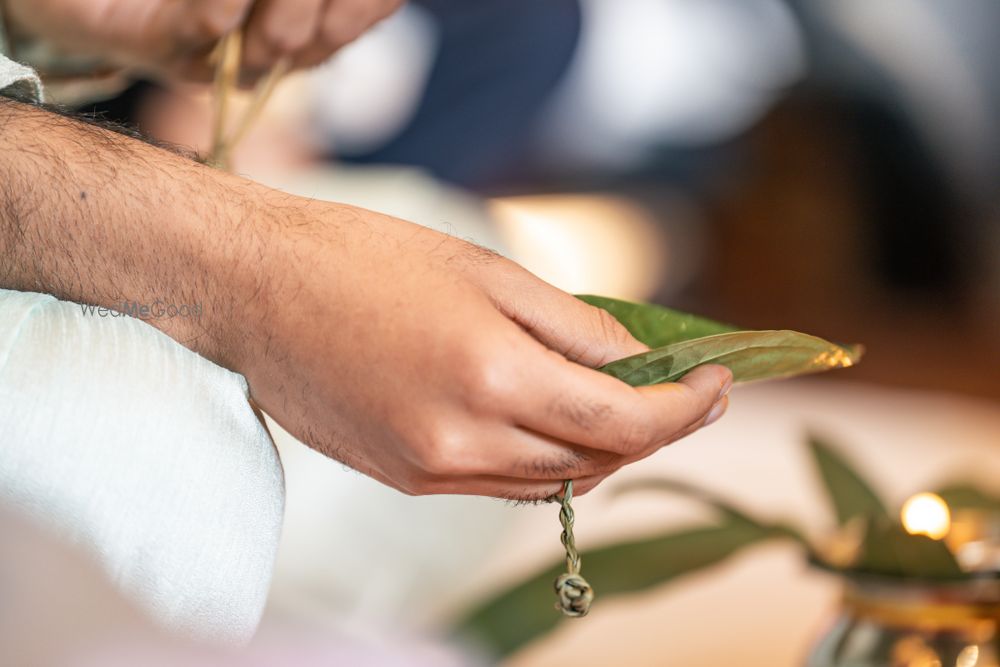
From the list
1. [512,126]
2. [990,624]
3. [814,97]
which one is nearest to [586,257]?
[512,126]

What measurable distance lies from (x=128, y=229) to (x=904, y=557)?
0.43 metres

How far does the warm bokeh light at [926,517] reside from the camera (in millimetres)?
579

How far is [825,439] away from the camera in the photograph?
787 millimetres

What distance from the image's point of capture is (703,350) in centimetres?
37

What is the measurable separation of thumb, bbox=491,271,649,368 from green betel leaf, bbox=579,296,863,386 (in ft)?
0.03

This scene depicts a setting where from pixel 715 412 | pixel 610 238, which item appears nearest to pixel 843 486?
pixel 715 412

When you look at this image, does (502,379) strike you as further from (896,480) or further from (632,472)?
(896,480)

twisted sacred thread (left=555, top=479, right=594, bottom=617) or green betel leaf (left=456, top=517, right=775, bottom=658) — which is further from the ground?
green betel leaf (left=456, top=517, right=775, bottom=658)

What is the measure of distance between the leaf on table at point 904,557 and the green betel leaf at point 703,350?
19 centimetres

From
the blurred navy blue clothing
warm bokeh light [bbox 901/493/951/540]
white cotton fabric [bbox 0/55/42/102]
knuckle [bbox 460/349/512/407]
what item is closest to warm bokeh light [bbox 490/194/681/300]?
the blurred navy blue clothing

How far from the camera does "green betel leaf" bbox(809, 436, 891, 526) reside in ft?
2.36

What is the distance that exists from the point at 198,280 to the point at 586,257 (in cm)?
195

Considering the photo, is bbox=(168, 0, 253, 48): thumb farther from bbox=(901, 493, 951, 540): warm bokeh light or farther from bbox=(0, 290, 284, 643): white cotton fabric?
bbox=(901, 493, 951, 540): warm bokeh light

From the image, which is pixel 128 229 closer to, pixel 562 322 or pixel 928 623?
pixel 562 322
